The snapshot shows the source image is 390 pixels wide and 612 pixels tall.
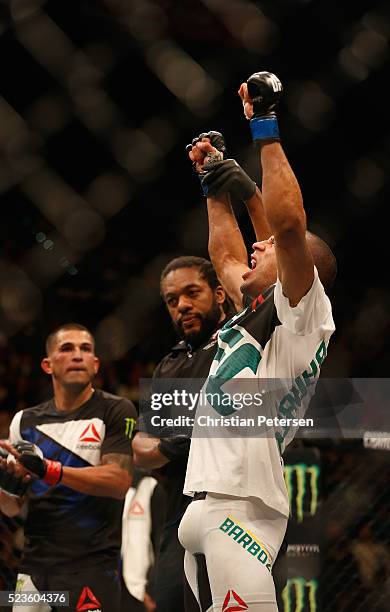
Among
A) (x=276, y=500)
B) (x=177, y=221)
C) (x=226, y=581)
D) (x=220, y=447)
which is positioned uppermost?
(x=177, y=221)

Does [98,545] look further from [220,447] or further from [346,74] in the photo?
[346,74]

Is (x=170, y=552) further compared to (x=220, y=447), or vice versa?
(x=170, y=552)

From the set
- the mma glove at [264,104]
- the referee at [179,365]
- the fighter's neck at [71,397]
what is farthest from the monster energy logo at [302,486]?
the mma glove at [264,104]

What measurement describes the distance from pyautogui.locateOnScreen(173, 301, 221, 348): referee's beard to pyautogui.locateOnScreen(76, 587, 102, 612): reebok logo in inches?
35.2

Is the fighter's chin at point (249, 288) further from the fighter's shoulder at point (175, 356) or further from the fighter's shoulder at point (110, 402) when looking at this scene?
the fighter's shoulder at point (110, 402)

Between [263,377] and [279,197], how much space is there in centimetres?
42

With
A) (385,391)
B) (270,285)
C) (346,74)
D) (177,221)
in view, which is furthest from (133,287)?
(270,285)

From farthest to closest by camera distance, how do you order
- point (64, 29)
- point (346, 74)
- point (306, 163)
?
1. point (306, 163)
2. point (346, 74)
3. point (64, 29)

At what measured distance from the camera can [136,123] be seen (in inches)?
131

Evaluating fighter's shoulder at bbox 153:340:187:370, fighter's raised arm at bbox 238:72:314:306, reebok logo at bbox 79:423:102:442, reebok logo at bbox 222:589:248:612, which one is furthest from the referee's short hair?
reebok logo at bbox 222:589:248:612

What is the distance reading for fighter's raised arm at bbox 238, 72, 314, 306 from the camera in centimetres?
181

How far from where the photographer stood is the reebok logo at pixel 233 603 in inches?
71.5

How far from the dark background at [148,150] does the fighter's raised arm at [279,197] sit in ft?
0.69

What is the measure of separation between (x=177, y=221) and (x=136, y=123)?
0.51m
